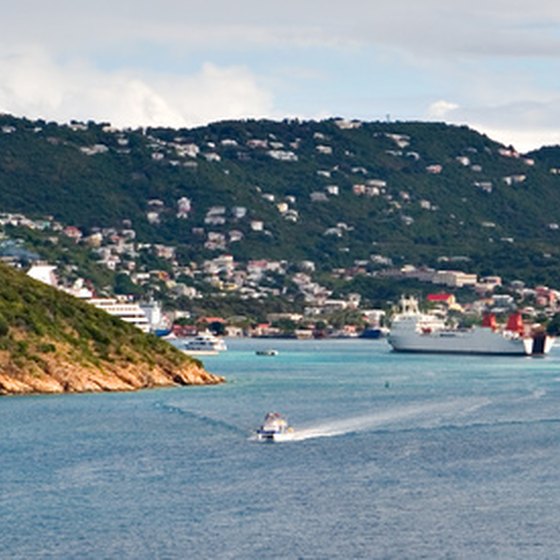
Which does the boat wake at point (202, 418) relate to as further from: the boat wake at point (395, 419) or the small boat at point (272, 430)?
the small boat at point (272, 430)

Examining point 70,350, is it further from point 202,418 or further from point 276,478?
point 276,478

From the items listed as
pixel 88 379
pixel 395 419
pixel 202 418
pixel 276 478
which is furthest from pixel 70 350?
pixel 276 478

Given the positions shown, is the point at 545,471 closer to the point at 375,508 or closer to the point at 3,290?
the point at 375,508

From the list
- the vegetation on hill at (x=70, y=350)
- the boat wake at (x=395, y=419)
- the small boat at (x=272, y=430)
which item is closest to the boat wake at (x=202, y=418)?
the boat wake at (x=395, y=419)

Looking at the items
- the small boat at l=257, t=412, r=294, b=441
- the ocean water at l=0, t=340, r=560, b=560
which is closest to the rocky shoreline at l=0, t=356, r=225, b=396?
the ocean water at l=0, t=340, r=560, b=560

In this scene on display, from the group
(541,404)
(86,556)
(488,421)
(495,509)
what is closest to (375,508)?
(495,509)

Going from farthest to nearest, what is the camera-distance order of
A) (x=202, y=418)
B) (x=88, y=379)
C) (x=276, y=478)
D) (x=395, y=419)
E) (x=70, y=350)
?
(x=70, y=350)
(x=88, y=379)
(x=395, y=419)
(x=202, y=418)
(x=276, y=478)
